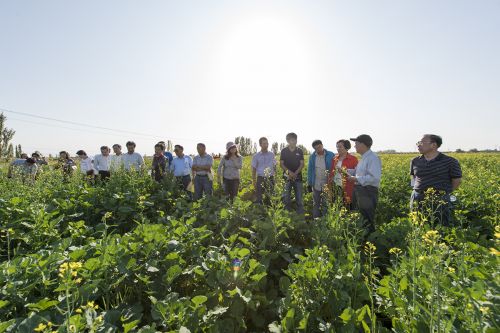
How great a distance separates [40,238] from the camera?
3.68 metres

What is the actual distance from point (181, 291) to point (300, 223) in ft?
7.29

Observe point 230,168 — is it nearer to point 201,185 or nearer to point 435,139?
point 201,185

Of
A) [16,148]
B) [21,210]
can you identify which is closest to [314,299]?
[21,210]

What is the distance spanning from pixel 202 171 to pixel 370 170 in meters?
3.98

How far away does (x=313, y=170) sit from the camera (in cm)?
→ 649

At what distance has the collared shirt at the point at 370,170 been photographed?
4.63 m

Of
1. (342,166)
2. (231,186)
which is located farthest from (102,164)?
(342,166)

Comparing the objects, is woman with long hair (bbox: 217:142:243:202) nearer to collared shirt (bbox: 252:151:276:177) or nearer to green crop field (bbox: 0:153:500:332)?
collared shirt (bbox: 252:151:276:177)

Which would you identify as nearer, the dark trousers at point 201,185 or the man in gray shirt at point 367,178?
A: the man in gray shirt at point 367,178

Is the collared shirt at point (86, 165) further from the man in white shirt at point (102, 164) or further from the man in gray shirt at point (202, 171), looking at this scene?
the man in gray shirt at point (202, 171)

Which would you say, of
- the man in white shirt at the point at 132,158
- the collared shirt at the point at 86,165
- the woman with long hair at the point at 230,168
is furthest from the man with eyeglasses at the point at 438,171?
the collared shirt at the point at 86,165

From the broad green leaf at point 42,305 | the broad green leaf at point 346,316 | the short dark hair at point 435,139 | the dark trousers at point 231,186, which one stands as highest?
the short dark hair at point 435,139

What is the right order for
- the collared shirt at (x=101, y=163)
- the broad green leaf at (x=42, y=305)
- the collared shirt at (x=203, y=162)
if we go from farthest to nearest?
the collared shirt at (x=101, y=163)
the collared shirt at (x=203, y=162)
the broad green leaf at (x=42, y=305)

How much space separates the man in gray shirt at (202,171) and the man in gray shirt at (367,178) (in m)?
3.61
